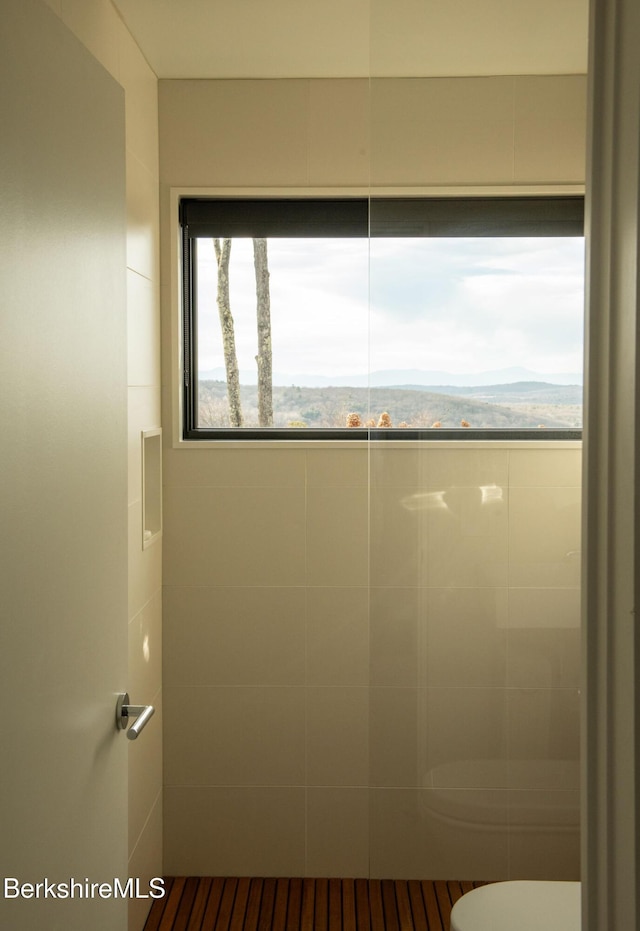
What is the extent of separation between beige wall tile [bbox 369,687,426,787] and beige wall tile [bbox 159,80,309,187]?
5.80 feet

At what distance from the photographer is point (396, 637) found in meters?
1.57

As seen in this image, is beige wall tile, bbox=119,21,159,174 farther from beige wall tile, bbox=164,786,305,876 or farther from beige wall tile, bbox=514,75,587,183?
beige wall tile, bbox=164,786,305,876

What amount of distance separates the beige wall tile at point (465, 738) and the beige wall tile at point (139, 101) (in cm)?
174

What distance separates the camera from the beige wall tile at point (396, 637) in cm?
154

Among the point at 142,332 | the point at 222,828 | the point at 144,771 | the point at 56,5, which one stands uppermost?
the point at 56,5

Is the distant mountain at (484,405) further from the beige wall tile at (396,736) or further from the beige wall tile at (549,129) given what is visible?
the beige wall tile at (396,736)

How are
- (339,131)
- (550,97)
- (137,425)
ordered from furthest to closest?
1. (339,131)
2. (137,425)
3. (550,97)

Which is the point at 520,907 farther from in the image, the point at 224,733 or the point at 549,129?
the point at 224,733

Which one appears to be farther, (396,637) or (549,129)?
(396,637)

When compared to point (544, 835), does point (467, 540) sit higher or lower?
higher

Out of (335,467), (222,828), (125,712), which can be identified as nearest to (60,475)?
(125,712)

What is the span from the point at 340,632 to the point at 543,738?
1.35m

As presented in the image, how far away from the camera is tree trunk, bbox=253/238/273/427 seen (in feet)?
9.24

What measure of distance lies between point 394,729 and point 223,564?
1.24 meters
